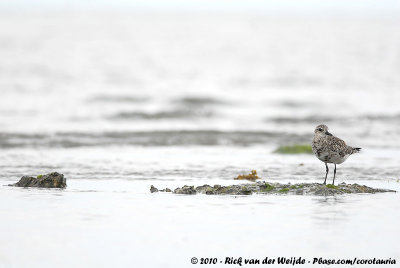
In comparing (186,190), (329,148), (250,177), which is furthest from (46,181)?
(329,148)

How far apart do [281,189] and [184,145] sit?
796 centimetres

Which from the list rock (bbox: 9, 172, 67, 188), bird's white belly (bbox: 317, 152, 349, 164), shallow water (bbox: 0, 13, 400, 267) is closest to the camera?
shallow water (bbox: 0, 13, 400, 267)

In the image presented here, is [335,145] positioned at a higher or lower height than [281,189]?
higher

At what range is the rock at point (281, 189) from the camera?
35.4 ft

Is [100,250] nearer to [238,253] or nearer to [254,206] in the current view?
[238,253]

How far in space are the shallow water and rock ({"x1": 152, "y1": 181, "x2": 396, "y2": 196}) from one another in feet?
0.97

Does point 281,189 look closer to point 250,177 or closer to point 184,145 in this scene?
point 250,177

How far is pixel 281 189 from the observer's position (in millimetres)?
11000

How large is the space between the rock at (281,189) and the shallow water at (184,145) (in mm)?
296

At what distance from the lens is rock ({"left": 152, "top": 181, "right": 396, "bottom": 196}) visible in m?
10.8

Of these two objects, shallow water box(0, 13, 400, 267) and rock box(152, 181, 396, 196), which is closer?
shallow water box(0, 13, 400, 267)

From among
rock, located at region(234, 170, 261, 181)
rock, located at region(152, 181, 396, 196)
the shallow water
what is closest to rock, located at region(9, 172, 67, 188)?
the shallow water

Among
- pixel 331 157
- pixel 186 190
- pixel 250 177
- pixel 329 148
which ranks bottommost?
pixel 186 190

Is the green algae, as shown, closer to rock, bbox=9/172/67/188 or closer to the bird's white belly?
the bird's white belly
